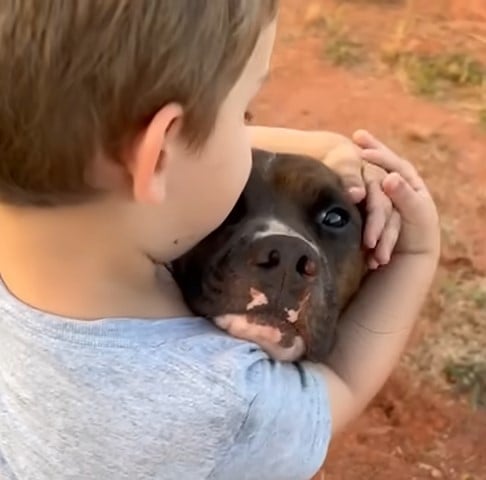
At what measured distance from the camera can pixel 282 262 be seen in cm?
118

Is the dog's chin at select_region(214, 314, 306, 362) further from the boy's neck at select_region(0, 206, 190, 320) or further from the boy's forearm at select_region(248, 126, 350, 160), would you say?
the boy's forearm at select_region(248, 126, 350, 160)

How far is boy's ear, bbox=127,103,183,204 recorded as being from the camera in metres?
0.98

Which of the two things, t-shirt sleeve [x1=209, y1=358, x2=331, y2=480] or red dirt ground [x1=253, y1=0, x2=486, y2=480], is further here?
red dirt ground [x1=253, y1=0, x2=486, y2=480]

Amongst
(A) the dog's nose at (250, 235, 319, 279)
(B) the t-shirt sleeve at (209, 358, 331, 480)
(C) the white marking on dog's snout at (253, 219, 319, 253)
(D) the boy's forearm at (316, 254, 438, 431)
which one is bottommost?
(D) the boy's forearm at (316, 254, 438, 431)

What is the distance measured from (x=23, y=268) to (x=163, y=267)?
A: 175 millimetres

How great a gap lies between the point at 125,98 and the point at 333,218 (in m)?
0.42

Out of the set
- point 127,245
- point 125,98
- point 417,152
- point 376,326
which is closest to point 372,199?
point 376,326

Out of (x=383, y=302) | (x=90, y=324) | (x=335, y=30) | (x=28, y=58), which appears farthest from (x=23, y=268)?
(x=335, y=30)

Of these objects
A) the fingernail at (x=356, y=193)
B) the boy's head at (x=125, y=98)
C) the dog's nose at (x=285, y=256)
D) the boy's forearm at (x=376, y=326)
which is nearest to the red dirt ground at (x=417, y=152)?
the boy's forearm at (x=376, y=326)

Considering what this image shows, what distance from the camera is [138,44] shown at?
3.12 ft

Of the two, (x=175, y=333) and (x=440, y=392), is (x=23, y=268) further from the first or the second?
(x=440, y=392)

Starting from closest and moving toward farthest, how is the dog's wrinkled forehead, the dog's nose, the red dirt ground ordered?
1. the dog's nose
2. the dog's wrinkled forehead
3. the red dirt ground

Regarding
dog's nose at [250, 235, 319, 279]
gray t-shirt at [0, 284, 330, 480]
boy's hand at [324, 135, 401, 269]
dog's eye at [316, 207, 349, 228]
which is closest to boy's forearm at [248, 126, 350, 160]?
boy's hand at [324, 135, 401, 269]

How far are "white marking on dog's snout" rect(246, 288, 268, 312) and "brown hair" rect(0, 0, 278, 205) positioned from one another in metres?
0.22
